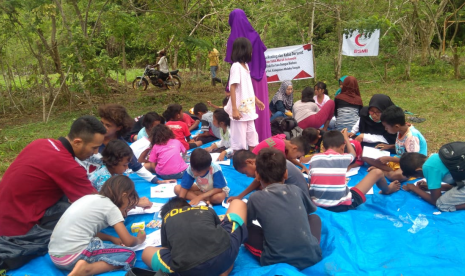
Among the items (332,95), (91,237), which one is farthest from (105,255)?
(332,95)

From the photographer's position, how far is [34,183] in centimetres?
253

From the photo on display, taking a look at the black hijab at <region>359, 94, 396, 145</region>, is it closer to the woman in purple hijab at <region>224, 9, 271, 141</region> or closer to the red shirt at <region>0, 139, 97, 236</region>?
the woman in purple hijab at <region>224, 9, 271, 141</region>

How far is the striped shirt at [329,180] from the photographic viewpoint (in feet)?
9.82

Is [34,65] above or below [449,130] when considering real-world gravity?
above

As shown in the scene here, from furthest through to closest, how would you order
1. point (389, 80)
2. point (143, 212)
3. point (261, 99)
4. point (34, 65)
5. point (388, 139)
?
point (389, 80) < point (34, 65) < point (261, 99) < point (388, 139) < point (143, 212)

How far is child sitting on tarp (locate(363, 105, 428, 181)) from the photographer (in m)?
3.80

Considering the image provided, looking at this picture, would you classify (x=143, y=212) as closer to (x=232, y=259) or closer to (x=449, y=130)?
(x=232, y=259)

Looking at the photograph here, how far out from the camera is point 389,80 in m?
10.2

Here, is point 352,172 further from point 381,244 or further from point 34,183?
point 34,183

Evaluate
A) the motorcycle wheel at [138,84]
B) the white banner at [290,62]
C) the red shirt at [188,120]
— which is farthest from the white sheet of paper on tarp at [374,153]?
the motorcycle wheel at [138,84]

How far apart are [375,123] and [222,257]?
3272 mm

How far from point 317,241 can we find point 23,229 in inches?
83.5

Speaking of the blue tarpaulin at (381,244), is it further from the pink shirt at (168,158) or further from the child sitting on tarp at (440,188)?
the pink shirt at (168,158)

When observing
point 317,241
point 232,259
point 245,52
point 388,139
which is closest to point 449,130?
point 388,139
